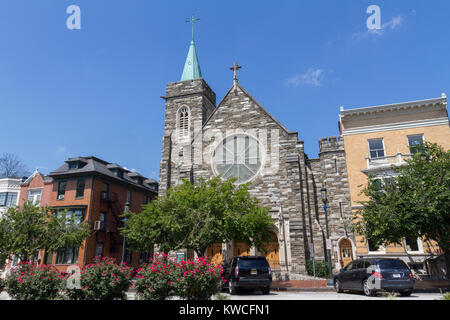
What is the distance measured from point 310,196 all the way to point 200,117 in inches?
509

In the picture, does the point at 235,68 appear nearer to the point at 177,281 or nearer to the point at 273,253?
the point at 273,253

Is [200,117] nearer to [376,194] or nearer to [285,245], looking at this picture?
[285,245]

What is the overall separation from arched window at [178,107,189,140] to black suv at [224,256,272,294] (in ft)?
62.0

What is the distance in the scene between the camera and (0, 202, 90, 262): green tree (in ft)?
69.7

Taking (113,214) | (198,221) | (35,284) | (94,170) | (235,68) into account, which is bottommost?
(35,284)

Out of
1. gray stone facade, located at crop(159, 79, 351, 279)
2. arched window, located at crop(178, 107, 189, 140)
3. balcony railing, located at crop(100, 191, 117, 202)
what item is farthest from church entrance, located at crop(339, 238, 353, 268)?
balcony railing, located at crop(100, 191, 117, 202)

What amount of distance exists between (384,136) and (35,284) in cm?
2439

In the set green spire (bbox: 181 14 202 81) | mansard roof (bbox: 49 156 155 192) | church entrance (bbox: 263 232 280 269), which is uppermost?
green spire (bbox: 181 14 202 81)

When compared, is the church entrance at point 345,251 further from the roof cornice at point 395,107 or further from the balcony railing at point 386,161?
the roof cornice at point 395,107

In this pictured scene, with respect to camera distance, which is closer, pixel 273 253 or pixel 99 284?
pixel 99 284

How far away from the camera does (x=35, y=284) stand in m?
10.7

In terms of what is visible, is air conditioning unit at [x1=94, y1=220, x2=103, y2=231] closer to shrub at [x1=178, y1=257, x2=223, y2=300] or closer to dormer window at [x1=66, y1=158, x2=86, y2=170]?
dormer window at [x1=66, y1=158, x2=86, y2=170]

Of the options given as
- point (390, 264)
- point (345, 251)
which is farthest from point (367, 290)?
point (345, 251)
